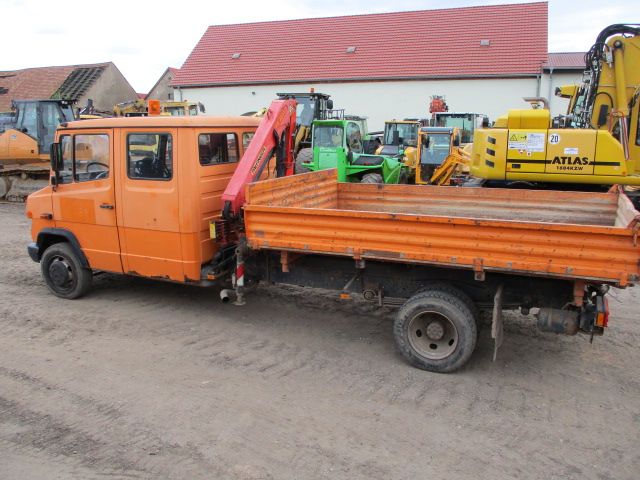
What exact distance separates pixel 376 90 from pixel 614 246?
2279 cm

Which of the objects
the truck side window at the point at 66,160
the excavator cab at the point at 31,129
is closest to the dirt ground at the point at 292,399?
the truck side window at the point at 66,160

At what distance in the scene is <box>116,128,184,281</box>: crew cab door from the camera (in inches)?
219

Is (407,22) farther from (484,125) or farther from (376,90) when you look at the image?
(484,125)

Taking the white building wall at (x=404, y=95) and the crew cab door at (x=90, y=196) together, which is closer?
the crew cab door at (x=90, y=196)

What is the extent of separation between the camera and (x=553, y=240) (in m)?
3.98

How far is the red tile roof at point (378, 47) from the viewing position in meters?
24.0

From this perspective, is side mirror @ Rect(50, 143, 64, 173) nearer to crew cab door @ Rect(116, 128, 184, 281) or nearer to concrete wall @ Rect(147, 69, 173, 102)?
crew cab door @ Rect(116, 128, 184, 281)

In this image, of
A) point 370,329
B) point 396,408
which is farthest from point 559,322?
point 370,329

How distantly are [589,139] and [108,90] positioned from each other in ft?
104

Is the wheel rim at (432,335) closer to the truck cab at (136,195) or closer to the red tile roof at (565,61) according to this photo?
the truck cab at (136,195)

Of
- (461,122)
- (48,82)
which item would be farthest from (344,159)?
(48,82)

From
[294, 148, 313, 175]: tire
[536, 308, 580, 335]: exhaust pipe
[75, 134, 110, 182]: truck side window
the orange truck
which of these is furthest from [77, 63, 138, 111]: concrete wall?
[536, 308, 580, 335]: exhaust pipe

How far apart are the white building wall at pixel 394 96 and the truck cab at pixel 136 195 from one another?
19487 mm

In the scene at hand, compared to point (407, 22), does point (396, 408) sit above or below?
below
